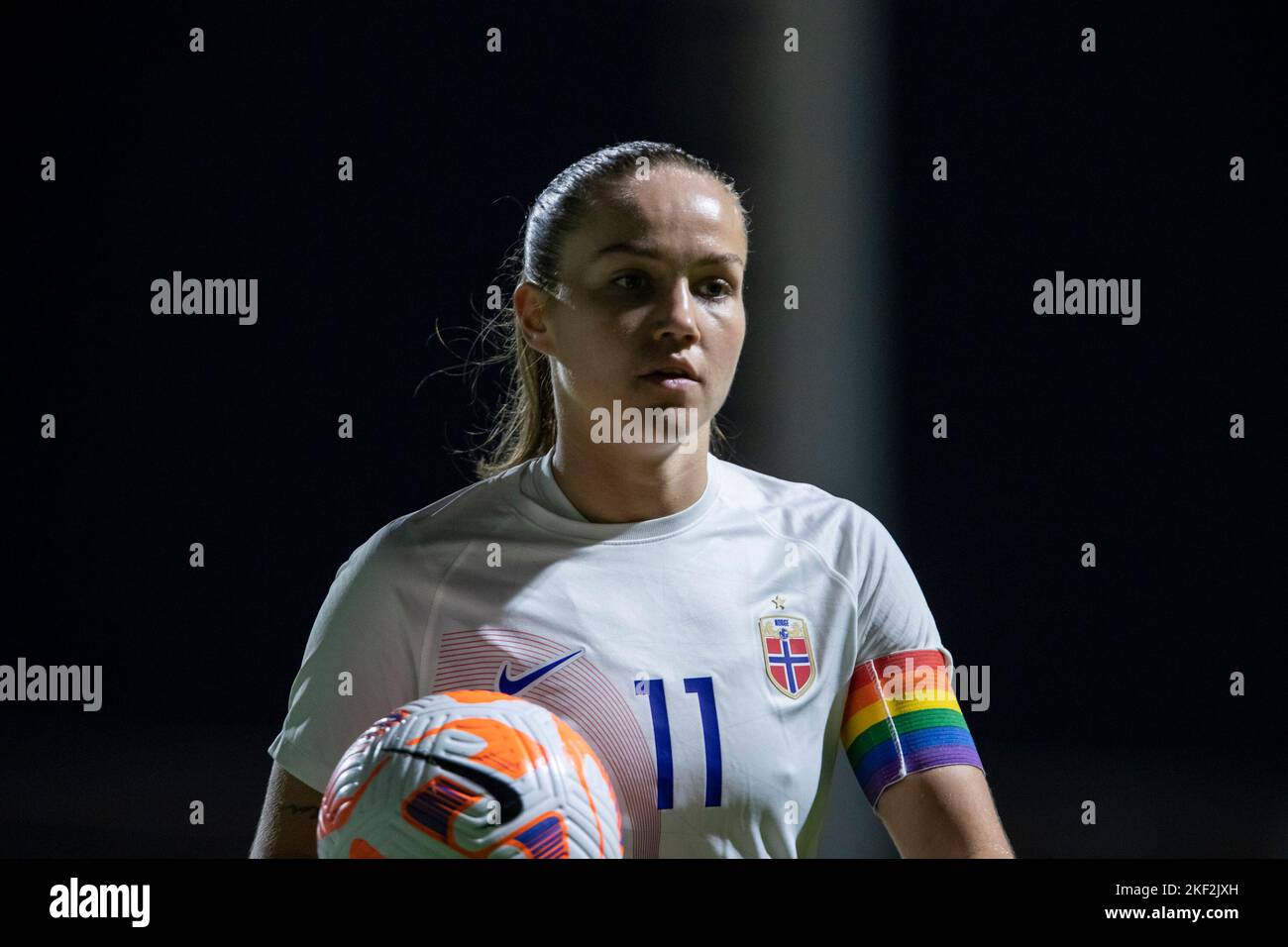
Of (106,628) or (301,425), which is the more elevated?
(301,425)

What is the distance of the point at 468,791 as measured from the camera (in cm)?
104

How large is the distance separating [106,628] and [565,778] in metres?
1.49

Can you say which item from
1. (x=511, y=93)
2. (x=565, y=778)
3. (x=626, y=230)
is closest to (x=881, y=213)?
(x=511, y=93)

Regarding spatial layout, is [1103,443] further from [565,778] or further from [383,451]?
[565,778]

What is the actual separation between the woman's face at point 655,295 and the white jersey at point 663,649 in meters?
0.16

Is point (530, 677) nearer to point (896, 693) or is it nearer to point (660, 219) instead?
point (896, 693)

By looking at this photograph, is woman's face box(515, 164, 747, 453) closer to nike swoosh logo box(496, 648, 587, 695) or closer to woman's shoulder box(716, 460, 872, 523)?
woman's shoulder box(716, 460, 872, 523)

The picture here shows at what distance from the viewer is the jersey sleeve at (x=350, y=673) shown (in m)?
1.35

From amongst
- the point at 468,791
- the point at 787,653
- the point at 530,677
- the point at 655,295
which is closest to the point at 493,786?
the point at 468,791

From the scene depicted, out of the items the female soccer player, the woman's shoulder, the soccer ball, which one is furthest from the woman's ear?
the soccer ball

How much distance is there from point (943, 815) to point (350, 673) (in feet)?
2.16

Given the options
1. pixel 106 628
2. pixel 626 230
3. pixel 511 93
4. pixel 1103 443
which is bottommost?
pixel 106 628

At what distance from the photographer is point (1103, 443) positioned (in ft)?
7.74

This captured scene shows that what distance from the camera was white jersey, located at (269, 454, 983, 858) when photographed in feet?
4.35
